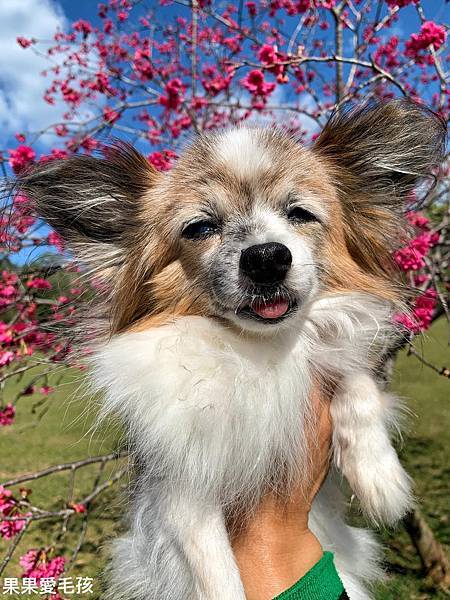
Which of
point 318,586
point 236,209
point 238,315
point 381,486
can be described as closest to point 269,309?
point 238,315

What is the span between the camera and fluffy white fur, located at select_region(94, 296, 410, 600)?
1.78 m

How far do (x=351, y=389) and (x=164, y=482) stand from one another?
2.73 feet

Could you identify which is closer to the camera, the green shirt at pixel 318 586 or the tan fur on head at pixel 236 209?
the green shirt at pixel 318 586

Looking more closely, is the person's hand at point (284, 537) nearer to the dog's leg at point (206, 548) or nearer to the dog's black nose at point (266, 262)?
the dog's leg at point (206, 548)

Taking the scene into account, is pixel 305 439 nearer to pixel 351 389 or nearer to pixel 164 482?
pixel 351 389

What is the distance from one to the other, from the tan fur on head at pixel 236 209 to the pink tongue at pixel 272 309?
0.10 ft

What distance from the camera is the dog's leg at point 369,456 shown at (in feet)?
5.97

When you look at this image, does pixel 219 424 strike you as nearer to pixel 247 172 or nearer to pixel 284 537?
pixel 284 537

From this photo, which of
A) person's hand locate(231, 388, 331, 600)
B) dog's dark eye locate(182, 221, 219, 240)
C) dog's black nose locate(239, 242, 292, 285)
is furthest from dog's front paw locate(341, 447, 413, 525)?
dog's dark eye locate(182, 221, 219, 240)

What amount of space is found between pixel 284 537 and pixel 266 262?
1.02 m

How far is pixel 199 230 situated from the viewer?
2.01m

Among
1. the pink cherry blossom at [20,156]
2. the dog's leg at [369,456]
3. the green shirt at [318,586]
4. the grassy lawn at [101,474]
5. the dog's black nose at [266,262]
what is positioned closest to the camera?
the green shirt at [318,586]

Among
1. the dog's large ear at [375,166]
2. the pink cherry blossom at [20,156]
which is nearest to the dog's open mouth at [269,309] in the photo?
the dog's large ear at [375,166]

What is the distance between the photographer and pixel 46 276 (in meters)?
2.44
